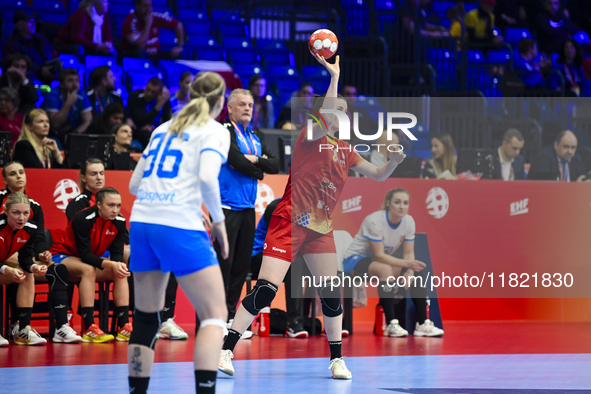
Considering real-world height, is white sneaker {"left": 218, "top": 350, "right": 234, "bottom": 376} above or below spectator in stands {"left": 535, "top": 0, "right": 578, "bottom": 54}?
below

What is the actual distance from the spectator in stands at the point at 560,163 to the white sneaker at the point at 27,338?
5796mm

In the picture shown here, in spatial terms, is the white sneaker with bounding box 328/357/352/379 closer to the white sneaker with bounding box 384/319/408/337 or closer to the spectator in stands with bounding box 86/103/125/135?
the white sneaker with bounding box 384/319/408/337

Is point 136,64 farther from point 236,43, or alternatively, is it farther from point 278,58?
point 278,58

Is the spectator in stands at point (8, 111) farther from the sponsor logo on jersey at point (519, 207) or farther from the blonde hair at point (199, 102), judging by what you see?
the blonde hair at point (199, 102)

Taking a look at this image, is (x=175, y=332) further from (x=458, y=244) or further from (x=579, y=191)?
(x=579, y=191)

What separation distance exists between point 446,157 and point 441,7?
7464mm

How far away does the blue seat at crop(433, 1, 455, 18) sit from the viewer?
50.7 ft

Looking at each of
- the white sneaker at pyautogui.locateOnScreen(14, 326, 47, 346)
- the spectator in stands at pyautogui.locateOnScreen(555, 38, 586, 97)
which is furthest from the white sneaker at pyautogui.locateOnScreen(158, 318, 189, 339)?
the spectator in stands at pyautogui.locateOnScreen(555, 38, 586, 97)

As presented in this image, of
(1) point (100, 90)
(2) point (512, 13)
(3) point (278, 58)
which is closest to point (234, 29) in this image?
(3) point (278, 58)

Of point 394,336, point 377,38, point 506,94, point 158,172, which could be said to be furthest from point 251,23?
point 158,172

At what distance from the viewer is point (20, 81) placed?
9867mm

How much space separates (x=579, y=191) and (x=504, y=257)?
1182 mm

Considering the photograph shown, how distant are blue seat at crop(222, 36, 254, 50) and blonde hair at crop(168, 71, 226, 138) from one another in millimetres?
10043

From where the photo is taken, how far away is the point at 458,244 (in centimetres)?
875
